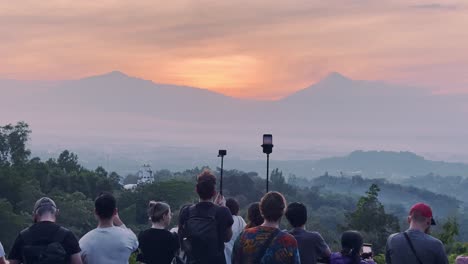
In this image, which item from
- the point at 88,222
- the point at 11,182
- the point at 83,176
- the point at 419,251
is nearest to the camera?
the point at 419,251

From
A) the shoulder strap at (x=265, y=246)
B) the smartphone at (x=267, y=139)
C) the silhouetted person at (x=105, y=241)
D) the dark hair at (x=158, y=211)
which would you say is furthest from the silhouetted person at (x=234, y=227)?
the smartphone at (x=267, y=139)

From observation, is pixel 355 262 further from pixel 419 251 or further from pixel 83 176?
pixel 83 176

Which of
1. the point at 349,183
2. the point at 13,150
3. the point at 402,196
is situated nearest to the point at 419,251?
Answer: the point at 13,150

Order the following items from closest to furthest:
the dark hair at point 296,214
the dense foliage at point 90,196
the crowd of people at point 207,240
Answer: the crowd of people at point 207,240 → the dark hair at point 296,214 → the dense foliage at point 90,196

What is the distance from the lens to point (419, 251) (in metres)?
6.66

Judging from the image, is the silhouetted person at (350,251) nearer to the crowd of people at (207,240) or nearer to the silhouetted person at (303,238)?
the crowd of people at (207,240)

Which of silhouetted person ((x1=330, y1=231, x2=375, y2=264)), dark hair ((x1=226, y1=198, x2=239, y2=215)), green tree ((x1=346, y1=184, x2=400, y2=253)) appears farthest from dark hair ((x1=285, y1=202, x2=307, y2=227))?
green tree ((x1=346, y1=184, x2=400, y2=253))

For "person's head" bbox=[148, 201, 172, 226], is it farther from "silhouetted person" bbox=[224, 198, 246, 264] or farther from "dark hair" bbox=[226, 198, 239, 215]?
"dark hair" bbox=[226, 198, 239, 215]

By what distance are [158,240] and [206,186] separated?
591 mm

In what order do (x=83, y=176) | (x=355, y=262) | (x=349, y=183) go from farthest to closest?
(x=349, y=183) → (x=83, y=176) → (x=355, y=262)

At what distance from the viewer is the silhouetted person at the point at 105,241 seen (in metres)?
6.76

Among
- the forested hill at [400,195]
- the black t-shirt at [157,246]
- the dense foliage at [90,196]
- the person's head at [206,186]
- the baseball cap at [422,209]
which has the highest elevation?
the person's head at [206,186]

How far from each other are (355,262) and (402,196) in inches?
6203

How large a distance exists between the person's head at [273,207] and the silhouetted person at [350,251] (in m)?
1.17
